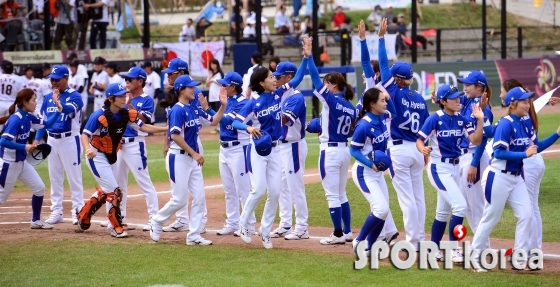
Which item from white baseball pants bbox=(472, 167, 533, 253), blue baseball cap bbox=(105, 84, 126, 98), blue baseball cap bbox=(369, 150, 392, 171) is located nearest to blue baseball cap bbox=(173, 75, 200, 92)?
blue baseball cap bbox=(105, 84, 126, 98)

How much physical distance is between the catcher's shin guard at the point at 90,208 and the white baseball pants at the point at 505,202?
492 centimetres

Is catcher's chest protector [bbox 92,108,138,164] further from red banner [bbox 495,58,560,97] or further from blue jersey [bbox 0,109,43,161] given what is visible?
red banner [bbox 495,58,560,97]

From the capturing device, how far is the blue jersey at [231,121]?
11523 mm

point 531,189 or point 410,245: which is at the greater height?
point 531,189

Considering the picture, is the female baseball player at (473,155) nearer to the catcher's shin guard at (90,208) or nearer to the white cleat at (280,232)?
the white cleat at (280,232)

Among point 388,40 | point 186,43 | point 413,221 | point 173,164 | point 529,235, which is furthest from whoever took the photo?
point 388,40

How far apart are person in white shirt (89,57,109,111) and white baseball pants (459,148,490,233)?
13.4 m

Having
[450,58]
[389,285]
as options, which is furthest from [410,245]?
[450,58]

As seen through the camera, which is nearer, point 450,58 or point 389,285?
point 389,285

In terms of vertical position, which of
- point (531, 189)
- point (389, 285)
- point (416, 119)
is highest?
point (416, 119)

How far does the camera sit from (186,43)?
25.7 m

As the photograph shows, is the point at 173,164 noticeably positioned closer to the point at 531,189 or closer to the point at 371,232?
the point at 371,232

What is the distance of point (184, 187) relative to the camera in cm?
1080

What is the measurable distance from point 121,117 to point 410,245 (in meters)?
4.06
